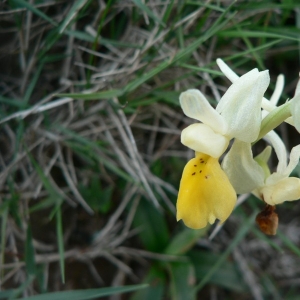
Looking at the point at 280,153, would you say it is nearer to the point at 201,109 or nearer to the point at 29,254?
the point at 201,109

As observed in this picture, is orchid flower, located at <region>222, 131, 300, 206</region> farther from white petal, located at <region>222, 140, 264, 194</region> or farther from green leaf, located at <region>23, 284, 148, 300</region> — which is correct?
green leaf, located at <region>23, 284, 148, 300</region>

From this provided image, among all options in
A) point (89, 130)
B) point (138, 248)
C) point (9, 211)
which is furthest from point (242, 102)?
point (138, 248)

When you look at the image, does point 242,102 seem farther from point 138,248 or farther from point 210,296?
point 210,296

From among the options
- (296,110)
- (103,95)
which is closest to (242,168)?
(296,110)

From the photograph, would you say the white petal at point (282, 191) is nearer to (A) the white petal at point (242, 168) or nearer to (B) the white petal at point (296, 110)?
(A) the white petal at point (242, 168)

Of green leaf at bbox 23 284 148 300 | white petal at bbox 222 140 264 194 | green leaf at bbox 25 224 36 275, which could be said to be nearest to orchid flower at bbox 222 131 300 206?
white petal at bbox 222 140 264 194

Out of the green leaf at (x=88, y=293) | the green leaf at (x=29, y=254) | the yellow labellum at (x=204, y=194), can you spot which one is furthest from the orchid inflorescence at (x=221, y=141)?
the green leaf at (x=29, y=254)
